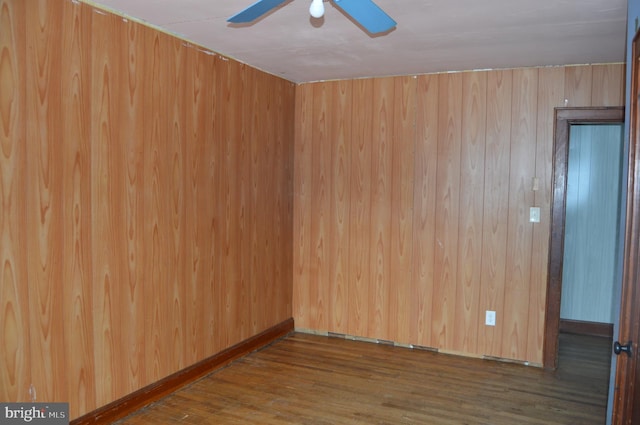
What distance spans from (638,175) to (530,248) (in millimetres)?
2242

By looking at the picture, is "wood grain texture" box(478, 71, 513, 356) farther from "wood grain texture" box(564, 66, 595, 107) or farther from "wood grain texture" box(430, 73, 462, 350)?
"wood grain texture" box(564, 66, 595, 107)

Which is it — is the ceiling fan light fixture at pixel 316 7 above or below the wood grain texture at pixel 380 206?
above

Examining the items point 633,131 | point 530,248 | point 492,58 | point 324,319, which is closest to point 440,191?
point 530,248

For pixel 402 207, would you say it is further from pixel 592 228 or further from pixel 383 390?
pixel 592 228

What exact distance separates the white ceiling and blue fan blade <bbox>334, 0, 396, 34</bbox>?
1.49 feet

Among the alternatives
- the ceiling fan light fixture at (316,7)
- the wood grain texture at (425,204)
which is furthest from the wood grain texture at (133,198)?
the wood grain texture at (425,204)

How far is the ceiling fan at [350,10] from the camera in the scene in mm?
1863

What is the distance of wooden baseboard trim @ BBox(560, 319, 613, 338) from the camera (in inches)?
187

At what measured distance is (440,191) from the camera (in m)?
4.12

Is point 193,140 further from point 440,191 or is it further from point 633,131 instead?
point 633,131

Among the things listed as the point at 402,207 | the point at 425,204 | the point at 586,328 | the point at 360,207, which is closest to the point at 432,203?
the point at 425,204

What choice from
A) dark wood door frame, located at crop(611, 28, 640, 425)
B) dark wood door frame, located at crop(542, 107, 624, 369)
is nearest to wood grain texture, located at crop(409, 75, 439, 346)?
dark wood door frame, located at crop(542, 107, 624, 369)

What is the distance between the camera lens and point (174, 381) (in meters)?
3.24

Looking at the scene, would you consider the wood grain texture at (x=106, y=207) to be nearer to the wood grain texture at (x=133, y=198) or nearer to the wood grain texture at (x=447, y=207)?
the wood grain texture at (x=133, y=198)
